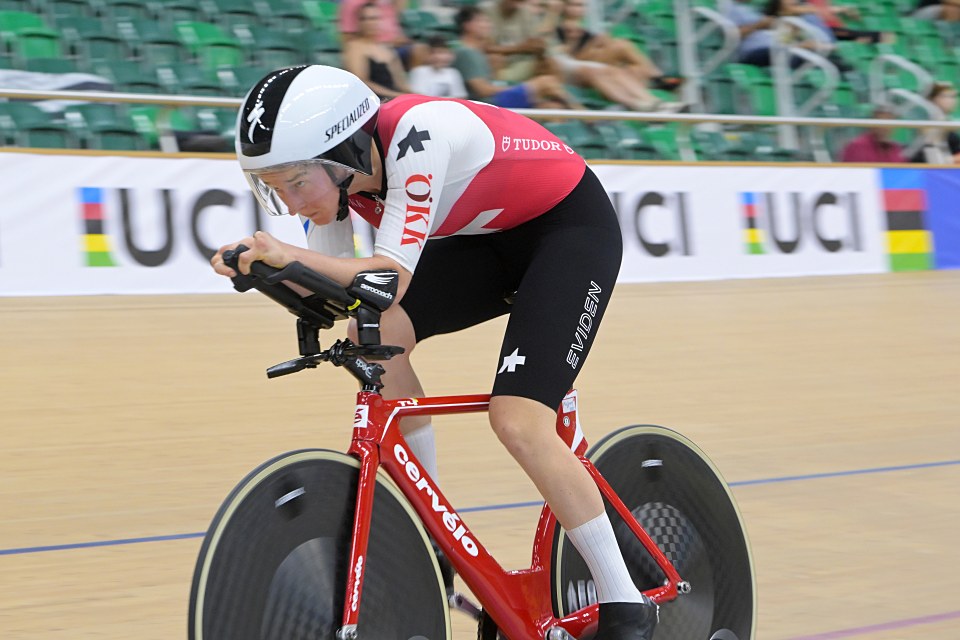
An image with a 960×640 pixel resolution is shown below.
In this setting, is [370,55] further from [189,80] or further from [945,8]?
[945,8]

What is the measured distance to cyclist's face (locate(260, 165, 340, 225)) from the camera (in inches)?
87.1

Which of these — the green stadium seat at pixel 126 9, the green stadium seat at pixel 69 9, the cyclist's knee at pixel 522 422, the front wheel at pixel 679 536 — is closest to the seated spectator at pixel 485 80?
the green stadium seat at pixel 126 9

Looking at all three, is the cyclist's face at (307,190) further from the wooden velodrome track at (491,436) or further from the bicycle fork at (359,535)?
the wooden velodrome track at (491,436)

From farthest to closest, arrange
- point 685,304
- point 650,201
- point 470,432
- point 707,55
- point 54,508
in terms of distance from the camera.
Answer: point 707,55
point 650,201
point 685,304
point 470,432
point 54,508

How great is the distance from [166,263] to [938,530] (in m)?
4.59

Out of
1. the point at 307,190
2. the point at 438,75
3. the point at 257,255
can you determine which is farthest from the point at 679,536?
the point at 438,75

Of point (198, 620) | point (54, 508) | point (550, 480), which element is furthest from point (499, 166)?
point (54, 508)

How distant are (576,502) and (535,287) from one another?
1.39 ft

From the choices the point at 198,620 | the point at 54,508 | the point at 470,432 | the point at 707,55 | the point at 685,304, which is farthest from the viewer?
the point at 707,55

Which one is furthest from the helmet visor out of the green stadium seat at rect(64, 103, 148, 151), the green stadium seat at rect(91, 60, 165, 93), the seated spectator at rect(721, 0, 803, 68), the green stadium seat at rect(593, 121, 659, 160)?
the seated spectator at rect(721, 0, 803, 68)

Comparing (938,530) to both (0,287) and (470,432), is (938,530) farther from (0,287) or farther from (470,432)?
(0,287)

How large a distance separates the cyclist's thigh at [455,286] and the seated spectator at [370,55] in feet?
18.0

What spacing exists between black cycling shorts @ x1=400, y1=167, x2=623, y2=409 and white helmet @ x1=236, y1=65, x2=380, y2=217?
420mm

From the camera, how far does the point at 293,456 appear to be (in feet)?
6.93
